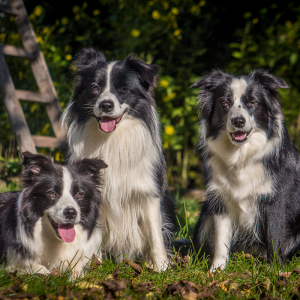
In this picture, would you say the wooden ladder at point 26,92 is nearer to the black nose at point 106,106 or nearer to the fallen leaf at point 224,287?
the black nose at point 106,106

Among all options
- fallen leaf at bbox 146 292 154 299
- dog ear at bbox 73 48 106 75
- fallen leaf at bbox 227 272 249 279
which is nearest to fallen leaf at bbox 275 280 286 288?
fallen leaf at bbox 227 272 249 279

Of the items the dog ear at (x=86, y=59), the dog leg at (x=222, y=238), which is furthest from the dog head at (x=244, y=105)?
the dog ear at (x=86, y=59)

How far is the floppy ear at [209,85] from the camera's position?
3371 mm

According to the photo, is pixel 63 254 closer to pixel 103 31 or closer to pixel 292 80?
pixel 103 31

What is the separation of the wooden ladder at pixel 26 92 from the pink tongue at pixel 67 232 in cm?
242

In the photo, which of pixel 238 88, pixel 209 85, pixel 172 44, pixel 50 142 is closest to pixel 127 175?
pixel 209 85

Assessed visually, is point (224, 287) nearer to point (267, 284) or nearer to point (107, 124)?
point (267, 284)

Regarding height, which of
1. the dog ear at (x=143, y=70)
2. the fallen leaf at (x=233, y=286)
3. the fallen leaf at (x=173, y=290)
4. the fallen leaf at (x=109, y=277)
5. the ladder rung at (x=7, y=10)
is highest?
the ladder rung at (x=7, y=10)

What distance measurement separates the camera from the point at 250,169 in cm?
317

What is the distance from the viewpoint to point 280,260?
10.2ft

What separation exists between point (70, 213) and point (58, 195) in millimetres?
196

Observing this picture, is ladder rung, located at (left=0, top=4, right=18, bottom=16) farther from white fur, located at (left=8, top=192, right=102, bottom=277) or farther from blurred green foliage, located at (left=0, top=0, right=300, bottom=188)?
white fur, located at (left=8, top=192, right=102, bottom=277)

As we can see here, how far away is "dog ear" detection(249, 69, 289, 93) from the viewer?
10.5ft

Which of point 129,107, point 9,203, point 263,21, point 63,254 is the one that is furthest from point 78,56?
point 263,21
